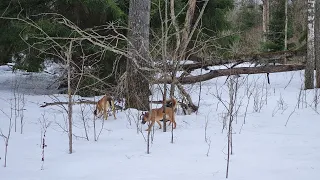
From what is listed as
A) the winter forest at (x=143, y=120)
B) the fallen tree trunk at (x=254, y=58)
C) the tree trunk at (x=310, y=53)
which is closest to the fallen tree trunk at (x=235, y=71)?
the winter forest at (x=143, y=120)

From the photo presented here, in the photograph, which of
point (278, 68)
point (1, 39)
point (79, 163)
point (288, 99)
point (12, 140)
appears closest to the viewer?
point (79, 163)

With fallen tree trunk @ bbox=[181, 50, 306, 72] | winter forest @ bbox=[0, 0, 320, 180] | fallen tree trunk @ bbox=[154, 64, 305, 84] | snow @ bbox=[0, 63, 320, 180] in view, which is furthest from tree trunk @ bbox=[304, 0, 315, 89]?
snow @ bbox=[0, 63, 320, 180]

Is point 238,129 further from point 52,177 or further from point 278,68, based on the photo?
point 278,68

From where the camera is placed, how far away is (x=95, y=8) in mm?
10547

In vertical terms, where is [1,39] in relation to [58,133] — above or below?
above

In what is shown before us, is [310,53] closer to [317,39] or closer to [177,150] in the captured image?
[317,39]

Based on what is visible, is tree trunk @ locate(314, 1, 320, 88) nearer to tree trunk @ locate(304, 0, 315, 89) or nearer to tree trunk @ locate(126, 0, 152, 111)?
tree trunk @ locate(304, 0, 315, 89)

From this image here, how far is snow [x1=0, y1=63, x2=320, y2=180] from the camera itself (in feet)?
14.6

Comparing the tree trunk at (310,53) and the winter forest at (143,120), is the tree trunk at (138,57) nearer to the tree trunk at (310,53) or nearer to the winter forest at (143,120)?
the winter forest at (143,120)

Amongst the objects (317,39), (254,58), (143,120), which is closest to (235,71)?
(254,58)

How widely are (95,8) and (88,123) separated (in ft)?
13.9

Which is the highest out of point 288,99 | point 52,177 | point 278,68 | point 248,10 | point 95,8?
point 248,10

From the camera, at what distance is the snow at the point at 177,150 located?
4438 millimetres

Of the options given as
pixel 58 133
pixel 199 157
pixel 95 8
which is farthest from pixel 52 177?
pixel 95 8
